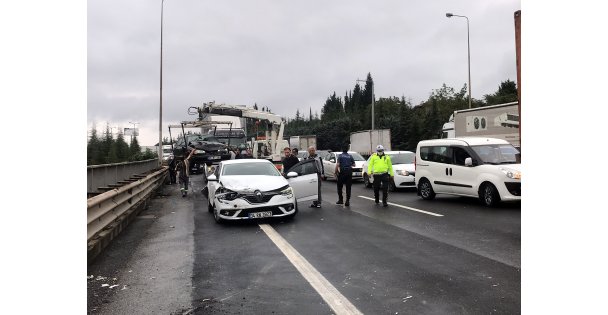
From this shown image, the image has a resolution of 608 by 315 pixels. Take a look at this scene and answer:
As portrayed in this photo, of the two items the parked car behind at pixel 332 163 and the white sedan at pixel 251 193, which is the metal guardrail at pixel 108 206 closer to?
the white sedan at pixel 251 193

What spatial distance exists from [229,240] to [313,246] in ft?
5.06

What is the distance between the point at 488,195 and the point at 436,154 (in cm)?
231

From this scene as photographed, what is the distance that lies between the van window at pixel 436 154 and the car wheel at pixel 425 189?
674 mm

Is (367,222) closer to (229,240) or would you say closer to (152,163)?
(229,240)

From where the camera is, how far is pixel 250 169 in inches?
427

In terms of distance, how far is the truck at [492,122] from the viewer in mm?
17328

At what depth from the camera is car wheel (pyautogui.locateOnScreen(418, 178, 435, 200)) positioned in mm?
13463

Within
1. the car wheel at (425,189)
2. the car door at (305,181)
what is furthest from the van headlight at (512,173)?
the car door at (305,181)

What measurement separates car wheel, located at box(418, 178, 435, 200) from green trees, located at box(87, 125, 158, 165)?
891 inches

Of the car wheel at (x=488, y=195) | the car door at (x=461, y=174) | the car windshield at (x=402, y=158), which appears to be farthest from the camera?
the car windshield at (x=402, y=158)

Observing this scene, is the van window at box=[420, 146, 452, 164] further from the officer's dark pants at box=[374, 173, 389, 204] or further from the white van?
the officer's dark pants at box=[374, 173, 389, 204]

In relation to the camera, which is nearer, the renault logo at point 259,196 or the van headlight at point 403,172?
the renault logo at point 259,196

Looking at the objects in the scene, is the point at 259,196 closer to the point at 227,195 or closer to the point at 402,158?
the point at 227,195
